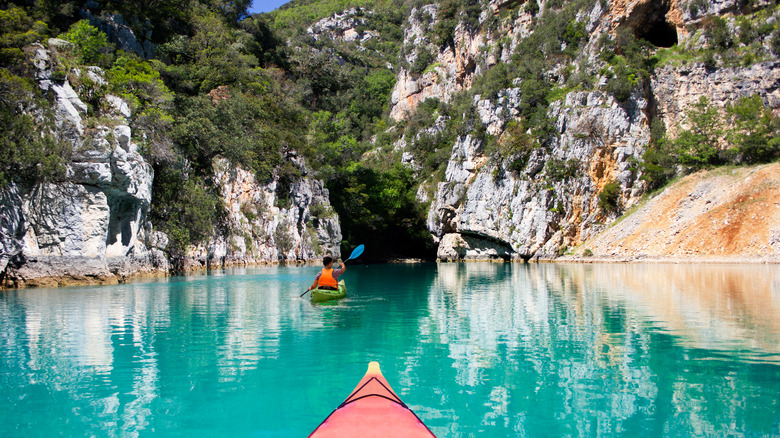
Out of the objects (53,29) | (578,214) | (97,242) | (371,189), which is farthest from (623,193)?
(53,29)

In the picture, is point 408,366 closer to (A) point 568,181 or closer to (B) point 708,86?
(A) point 568,181

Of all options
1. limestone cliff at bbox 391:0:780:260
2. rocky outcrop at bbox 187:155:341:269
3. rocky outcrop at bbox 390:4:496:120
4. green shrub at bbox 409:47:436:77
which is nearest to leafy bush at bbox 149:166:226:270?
rocky outcrop at bbox 187:155:341:269

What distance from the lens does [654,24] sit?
51.5m

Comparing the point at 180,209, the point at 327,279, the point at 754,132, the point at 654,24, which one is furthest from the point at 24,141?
the point at 654,24

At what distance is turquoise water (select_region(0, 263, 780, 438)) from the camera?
18.1 feet

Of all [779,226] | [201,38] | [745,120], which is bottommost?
[779,226]

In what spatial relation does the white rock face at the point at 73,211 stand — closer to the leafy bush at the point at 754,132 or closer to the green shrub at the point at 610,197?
the green shrub at the point at 610,197

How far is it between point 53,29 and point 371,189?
33122 mm

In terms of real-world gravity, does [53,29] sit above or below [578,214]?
above

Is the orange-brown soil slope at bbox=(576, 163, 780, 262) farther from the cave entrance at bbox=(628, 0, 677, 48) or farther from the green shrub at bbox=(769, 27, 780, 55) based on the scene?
the cave entrance at bbox=(628, 0, 677, 48)

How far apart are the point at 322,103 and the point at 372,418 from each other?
64716mm

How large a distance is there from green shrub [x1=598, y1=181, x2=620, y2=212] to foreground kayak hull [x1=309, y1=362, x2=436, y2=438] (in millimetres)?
46505

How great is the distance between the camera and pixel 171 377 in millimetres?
7207

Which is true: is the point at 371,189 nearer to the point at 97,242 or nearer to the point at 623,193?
the point at 623,193
